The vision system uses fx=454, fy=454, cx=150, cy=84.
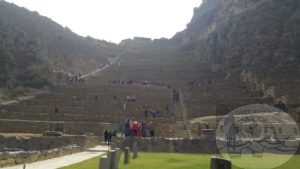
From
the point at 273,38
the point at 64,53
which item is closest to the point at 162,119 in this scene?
the point at 273,38

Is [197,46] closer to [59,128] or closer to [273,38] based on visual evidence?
[273,38]

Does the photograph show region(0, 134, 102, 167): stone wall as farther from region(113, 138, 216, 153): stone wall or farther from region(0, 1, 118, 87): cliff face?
region(0, 1, 118, 87): cliff face

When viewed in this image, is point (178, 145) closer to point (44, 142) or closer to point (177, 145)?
point (177, 145)

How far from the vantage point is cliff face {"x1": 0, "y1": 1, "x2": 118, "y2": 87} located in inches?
2000

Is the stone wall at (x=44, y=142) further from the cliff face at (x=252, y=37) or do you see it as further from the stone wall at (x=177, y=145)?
the cliff face at (x=252, y=37)

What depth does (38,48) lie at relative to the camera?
57562mm

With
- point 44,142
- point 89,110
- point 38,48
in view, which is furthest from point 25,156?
point 38,48

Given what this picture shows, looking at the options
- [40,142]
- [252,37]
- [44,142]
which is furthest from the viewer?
[252,37]

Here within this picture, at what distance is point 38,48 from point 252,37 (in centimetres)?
2665

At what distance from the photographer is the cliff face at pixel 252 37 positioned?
48812mm

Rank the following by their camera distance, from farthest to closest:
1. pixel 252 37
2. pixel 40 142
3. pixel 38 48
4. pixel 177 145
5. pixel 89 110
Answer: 1. pixel 38 48
2. pixel 252 37
3. pixel 89 110
4. pixel 40 142
5. pixel 177 145

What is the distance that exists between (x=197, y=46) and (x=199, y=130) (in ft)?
140

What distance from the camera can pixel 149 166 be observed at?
14.7 metres

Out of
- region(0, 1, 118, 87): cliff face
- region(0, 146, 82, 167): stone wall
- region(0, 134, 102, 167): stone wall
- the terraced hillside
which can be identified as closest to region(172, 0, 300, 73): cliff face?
the terraced hillside
